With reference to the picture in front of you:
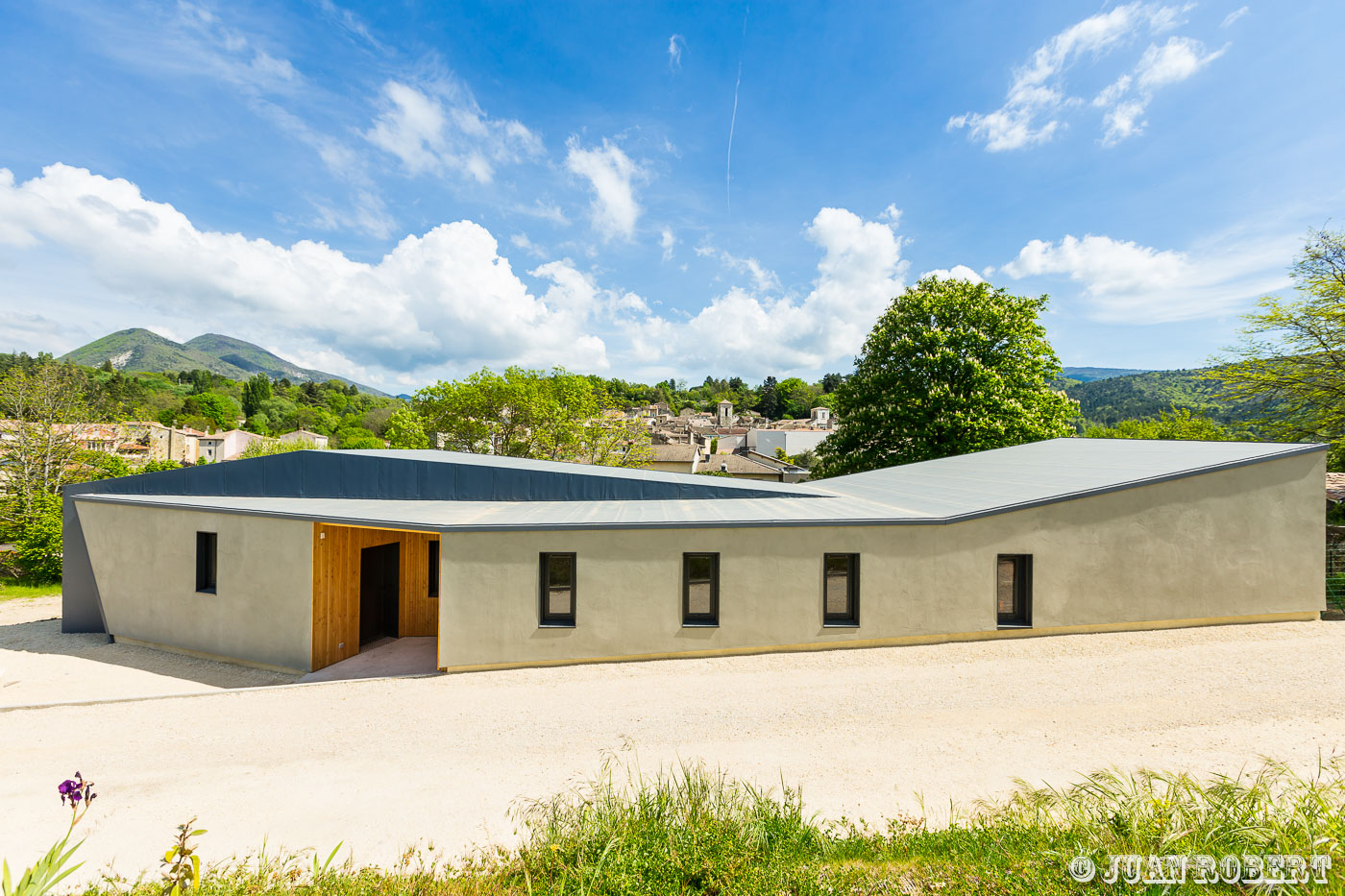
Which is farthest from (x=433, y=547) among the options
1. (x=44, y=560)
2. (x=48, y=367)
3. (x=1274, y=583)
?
(x=48, y=367)

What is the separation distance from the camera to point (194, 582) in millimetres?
11633

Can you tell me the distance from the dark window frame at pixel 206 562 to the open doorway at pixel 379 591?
9.97ft

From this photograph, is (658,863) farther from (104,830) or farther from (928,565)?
(928,565)

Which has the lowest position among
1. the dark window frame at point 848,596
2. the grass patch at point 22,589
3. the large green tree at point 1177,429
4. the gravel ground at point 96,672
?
the grass patch at point 22,589

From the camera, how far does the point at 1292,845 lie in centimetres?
410

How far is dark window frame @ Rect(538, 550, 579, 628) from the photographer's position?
964 cm

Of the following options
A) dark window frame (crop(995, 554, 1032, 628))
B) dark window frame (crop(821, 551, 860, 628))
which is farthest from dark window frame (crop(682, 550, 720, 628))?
dark window frame (crop(995, 554, 1032, 628))

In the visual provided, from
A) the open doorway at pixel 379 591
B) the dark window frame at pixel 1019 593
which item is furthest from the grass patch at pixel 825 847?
the open doorway at pixel 379 591

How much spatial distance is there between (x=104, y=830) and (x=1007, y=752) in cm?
1007

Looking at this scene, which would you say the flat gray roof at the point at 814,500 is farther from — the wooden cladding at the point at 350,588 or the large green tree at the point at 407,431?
the large green tree at the point at 407,431

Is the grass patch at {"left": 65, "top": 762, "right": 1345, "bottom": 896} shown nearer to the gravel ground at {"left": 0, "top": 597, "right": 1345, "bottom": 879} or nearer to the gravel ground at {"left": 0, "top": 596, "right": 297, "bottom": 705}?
the gravel ground at {"left": 0, "top": 597, "right": 1345, "bottom": 879}

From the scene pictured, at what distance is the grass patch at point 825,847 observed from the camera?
4105 mm

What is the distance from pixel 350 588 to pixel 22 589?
62.6 ft

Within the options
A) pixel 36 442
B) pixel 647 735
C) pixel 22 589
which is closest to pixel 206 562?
pixel 647 735
